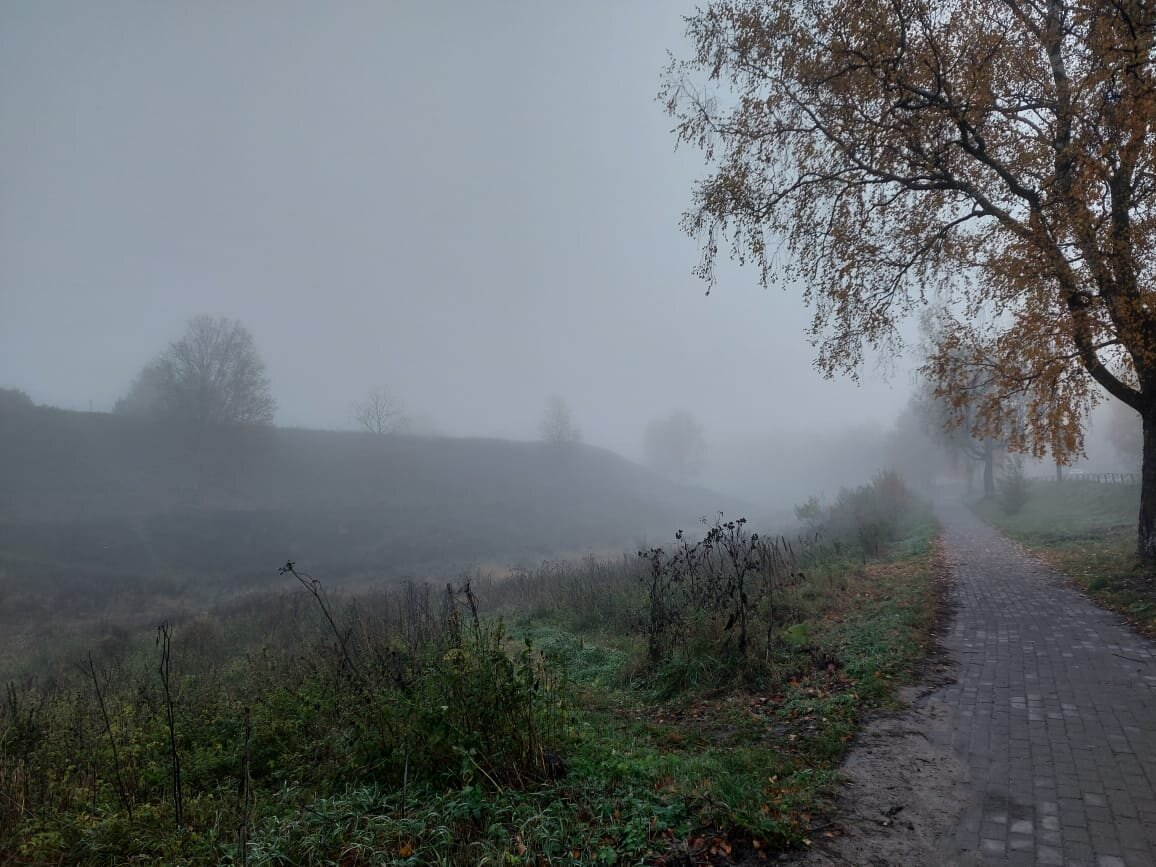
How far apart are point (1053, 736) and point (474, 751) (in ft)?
14.8

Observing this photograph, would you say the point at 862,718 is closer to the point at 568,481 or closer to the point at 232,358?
the point at 232,358

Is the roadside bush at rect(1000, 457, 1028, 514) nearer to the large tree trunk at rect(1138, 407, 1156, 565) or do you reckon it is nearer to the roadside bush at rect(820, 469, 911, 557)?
the roadside bush at rect(820, 469, 911, 557)

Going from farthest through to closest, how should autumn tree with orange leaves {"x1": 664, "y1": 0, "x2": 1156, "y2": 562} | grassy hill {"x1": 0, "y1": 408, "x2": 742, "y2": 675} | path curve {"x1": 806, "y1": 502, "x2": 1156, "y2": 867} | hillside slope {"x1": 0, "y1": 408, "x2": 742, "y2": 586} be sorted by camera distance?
hillside slope {"x1": 0, "y1": 408, "x2": 742, "y2": 586}
grassy hill {"x1": 0, "y1": 408, "x2": 742, "y2": 675}
autumn tree with orange leaves {"x1": 664, "y1": 0, "x2": 1156, "y2": 562}
path curve {"x1": 806, "y1": 502, "x2": 1156, "y2": 867}

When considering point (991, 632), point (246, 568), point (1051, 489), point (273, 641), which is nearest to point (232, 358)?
point (246, 568)

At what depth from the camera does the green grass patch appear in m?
9.14

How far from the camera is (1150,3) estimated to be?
803 cm

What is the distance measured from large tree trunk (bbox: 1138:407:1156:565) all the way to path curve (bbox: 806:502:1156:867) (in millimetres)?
3630

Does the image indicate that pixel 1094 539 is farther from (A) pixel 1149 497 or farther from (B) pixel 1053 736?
(B) pixel 1053 736

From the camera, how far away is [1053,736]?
4711 mm

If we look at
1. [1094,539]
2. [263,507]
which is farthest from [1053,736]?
[263,507]

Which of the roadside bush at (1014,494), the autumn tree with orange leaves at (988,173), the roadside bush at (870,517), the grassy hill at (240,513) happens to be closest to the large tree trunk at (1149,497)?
the autumn tree with orange leaves at (988,173)

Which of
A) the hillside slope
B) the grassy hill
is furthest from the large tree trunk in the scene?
the hillside slope

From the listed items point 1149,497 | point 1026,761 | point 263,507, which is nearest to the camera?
point 1026,761

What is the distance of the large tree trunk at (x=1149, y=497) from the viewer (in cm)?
1034
